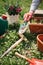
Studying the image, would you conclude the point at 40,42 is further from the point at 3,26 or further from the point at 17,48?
the point at 3,26

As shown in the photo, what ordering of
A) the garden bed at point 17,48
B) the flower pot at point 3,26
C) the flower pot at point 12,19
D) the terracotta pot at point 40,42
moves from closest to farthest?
1. the garden bed at point 17,48
2. the terracotta pot at point 40,42
3. the flower pot at point 3,26
4. the flower pot at point 12,19

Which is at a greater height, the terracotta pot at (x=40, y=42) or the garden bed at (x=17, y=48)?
the terracotta pot at (x=40, y=42)

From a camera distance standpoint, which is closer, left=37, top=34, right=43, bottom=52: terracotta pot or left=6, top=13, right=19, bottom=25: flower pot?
left=37, top=34, right=43, bottom=52: terracotta pot

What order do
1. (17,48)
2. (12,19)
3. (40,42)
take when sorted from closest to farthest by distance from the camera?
(40,42)
(17,48)
(12,19)

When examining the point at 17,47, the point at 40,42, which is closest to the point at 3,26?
the point at 17,47

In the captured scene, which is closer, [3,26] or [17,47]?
[17,47]

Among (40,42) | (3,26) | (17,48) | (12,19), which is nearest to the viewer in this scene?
(40,42)

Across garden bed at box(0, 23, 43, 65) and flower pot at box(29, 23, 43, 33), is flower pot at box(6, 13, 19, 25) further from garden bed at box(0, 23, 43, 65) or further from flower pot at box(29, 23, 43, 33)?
flower pot at box(29, 23, 43, 33)

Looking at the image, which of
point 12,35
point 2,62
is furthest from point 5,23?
point 2,62

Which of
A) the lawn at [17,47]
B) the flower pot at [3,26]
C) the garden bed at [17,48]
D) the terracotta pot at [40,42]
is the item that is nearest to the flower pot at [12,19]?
the lawn at [17,47]

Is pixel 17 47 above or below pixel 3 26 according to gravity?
below

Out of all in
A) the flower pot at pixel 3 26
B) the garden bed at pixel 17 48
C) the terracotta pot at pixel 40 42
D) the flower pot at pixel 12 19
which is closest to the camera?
the garden bed at pixel 17 48

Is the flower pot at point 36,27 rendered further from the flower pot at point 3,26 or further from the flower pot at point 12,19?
the flower pot at point 12,19

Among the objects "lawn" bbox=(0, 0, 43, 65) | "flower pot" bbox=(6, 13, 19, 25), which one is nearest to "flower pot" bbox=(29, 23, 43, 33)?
"lawn" bbox=(0, 0, 43, 65)
